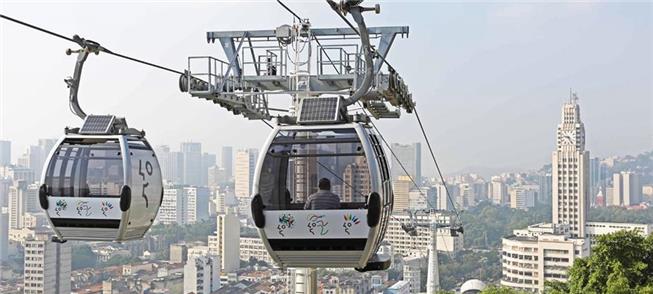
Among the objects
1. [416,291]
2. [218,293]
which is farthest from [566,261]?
[218,293]

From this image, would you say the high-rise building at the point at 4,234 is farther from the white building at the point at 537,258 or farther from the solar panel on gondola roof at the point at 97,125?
the solar panel on gondola roof at the point at 97,125

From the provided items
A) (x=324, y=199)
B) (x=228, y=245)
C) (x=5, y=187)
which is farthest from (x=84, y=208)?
(x=228, y=245)

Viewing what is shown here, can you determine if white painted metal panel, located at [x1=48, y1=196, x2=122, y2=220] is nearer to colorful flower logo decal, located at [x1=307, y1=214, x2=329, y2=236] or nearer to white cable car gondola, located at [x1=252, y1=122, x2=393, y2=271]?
white cable car gondola, located at [x1=252, y1=122, x2=393, y2=271]

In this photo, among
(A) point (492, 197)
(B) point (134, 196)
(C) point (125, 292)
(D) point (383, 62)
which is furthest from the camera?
(A) point (492, 197)

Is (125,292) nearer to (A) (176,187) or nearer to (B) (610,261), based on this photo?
(A) (176,187)

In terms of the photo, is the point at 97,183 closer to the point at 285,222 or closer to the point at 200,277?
the point at 285,222

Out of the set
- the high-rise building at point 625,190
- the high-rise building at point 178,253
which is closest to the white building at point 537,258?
the high-rise building at point 178,253
